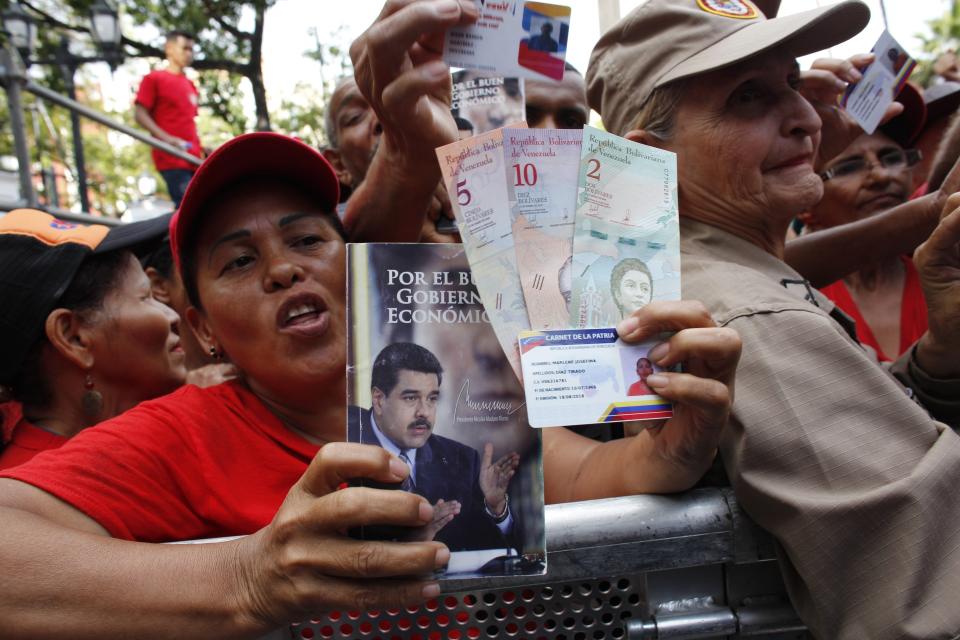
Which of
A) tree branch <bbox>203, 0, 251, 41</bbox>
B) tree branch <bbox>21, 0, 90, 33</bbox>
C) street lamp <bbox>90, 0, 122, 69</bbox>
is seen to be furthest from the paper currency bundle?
tree branch <bbox>21, 0, 90, 33</bbox>

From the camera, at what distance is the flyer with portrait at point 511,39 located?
3.99 ft

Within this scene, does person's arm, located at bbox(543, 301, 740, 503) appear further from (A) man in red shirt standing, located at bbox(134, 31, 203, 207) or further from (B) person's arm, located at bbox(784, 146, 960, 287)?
(A) man in red shirt standing, located at bbox(134, 31, 203, 207)

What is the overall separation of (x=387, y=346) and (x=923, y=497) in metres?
0.90

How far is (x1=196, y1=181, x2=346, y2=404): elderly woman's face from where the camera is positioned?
4.83 feet

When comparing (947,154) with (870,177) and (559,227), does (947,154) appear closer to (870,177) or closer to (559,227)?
(870,177)

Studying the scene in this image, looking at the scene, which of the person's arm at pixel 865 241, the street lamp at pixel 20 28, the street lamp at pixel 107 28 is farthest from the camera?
the street lamp at pixel 107 28

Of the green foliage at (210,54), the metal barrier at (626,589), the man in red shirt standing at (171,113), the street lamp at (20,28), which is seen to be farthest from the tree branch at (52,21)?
the metal barrier at (626,589)

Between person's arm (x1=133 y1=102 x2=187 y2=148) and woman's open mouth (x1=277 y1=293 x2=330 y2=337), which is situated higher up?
person's arm (x1=133 y1=102 x2=187 y2=148)

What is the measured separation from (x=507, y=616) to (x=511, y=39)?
3.23ft

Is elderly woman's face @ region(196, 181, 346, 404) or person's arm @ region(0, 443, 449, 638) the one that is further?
elderly woman's face @ region(196, 181, 346, 404)

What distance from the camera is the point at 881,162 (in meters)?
3.35

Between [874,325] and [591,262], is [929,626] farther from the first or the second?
[874,325]

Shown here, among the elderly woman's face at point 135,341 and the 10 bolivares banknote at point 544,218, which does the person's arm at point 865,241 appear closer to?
the 10 bolivares banknote at point 544,218

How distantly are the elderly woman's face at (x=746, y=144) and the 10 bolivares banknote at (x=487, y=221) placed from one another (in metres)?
0.92
